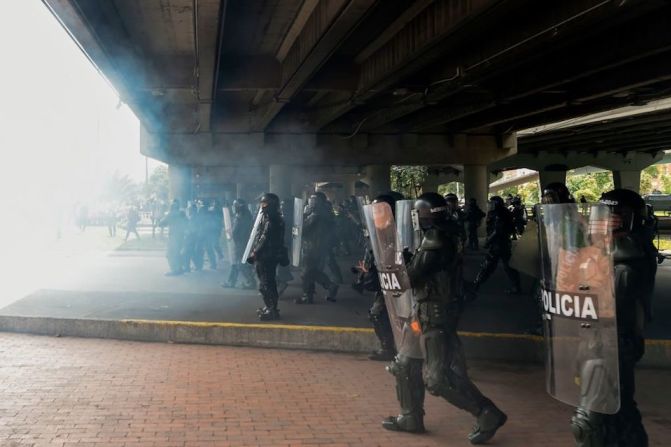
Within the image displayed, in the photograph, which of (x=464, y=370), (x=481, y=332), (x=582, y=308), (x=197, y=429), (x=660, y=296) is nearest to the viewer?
(x=582, y=308)

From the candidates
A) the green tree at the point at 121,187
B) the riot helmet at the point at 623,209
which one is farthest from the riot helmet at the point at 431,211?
the green tree at the point at 121,187

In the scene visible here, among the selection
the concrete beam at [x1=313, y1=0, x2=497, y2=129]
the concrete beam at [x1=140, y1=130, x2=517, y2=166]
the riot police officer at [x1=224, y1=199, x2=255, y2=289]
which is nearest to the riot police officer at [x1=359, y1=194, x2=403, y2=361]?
the concrete beam at [x1=313, y1=0, x2=497, y2=129]

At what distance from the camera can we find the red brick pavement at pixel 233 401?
501cm

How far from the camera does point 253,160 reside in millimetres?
22781

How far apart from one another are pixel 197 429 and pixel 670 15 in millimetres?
8472

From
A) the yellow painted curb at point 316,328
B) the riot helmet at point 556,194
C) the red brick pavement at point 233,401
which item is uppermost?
the riot helmet at point 556,194

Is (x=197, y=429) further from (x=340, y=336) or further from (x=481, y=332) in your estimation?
(x=481, y=332)

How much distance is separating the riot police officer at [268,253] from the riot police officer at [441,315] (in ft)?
14.3

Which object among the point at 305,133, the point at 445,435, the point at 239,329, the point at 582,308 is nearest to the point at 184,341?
the point at 239,329

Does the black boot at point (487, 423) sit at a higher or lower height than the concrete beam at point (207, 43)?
lower

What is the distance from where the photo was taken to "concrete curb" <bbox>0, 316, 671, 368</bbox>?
7637 millimetres

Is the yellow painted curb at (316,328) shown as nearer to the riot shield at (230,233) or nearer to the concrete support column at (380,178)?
the riot shield at (230,233)

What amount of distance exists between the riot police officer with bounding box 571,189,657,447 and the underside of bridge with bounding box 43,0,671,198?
15.5ft

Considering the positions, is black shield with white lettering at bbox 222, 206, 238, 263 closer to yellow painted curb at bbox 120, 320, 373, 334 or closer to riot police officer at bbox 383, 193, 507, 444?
yellow painted curb at bbox 120, 320, 373, 334
